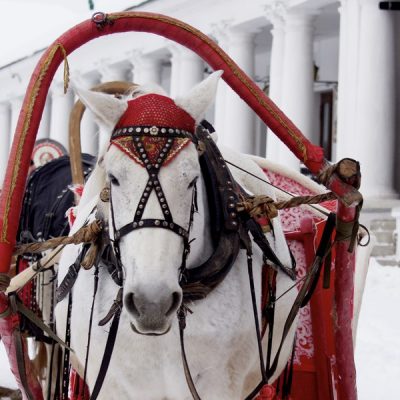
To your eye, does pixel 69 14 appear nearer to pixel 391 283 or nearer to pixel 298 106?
A: pixel 298 106

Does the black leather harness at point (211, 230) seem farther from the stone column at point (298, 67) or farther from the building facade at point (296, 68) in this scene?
the stone column at point (298, 67)

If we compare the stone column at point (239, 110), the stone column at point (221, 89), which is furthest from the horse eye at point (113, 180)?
the stone column at point (221, 89)

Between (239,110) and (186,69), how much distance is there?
10.5 ft

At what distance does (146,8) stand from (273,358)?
2346 cm

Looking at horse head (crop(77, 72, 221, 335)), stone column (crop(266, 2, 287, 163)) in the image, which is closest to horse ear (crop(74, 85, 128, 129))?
horse head (crop(77, 72, 221, 335))

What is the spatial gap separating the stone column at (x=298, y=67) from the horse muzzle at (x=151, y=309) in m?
19.5

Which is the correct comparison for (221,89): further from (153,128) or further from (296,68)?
(153,128)

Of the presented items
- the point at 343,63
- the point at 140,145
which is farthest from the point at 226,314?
the point at 343,63

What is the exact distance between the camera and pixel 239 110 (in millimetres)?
24656

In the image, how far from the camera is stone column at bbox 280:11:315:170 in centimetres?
2214

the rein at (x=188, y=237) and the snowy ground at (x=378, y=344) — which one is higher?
the rein at (x=188, y=237)

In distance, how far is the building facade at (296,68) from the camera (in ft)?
61.5

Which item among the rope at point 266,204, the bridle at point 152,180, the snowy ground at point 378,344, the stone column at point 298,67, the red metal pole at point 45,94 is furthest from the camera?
the stone column at point 298,67

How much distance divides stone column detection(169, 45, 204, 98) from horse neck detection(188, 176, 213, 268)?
2312 centimetres
